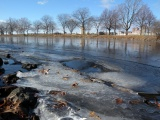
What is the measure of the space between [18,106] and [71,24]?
308 feet

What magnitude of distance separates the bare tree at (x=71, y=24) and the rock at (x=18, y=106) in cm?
8930

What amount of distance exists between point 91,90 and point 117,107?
60.5 inches

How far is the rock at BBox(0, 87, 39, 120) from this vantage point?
473cm

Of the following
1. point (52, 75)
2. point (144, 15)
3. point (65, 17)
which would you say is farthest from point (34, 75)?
point (65, 17)

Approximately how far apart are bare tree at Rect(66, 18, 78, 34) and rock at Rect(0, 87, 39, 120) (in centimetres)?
8930

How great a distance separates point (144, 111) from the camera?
5273 mm

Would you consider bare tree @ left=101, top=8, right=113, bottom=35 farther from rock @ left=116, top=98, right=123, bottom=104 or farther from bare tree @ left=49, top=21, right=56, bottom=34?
rock @ left=116, top=98, right=123, bottom=104

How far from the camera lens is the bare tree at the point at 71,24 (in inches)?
3722

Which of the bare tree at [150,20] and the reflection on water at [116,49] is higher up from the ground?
the bare tree at [150,20]

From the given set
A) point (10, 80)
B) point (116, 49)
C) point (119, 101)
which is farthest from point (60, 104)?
point (116, 49)

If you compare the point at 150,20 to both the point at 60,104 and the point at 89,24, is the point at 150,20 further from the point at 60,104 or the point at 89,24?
the point at 60,104

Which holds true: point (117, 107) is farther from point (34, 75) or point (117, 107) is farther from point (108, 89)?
point (34, 75)

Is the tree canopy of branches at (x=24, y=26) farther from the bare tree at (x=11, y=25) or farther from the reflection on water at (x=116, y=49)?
the reflection on water at (x=116, y=49)

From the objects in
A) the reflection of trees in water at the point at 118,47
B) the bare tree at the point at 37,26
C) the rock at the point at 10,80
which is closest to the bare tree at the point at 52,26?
the bare tree at the point at 37,26
